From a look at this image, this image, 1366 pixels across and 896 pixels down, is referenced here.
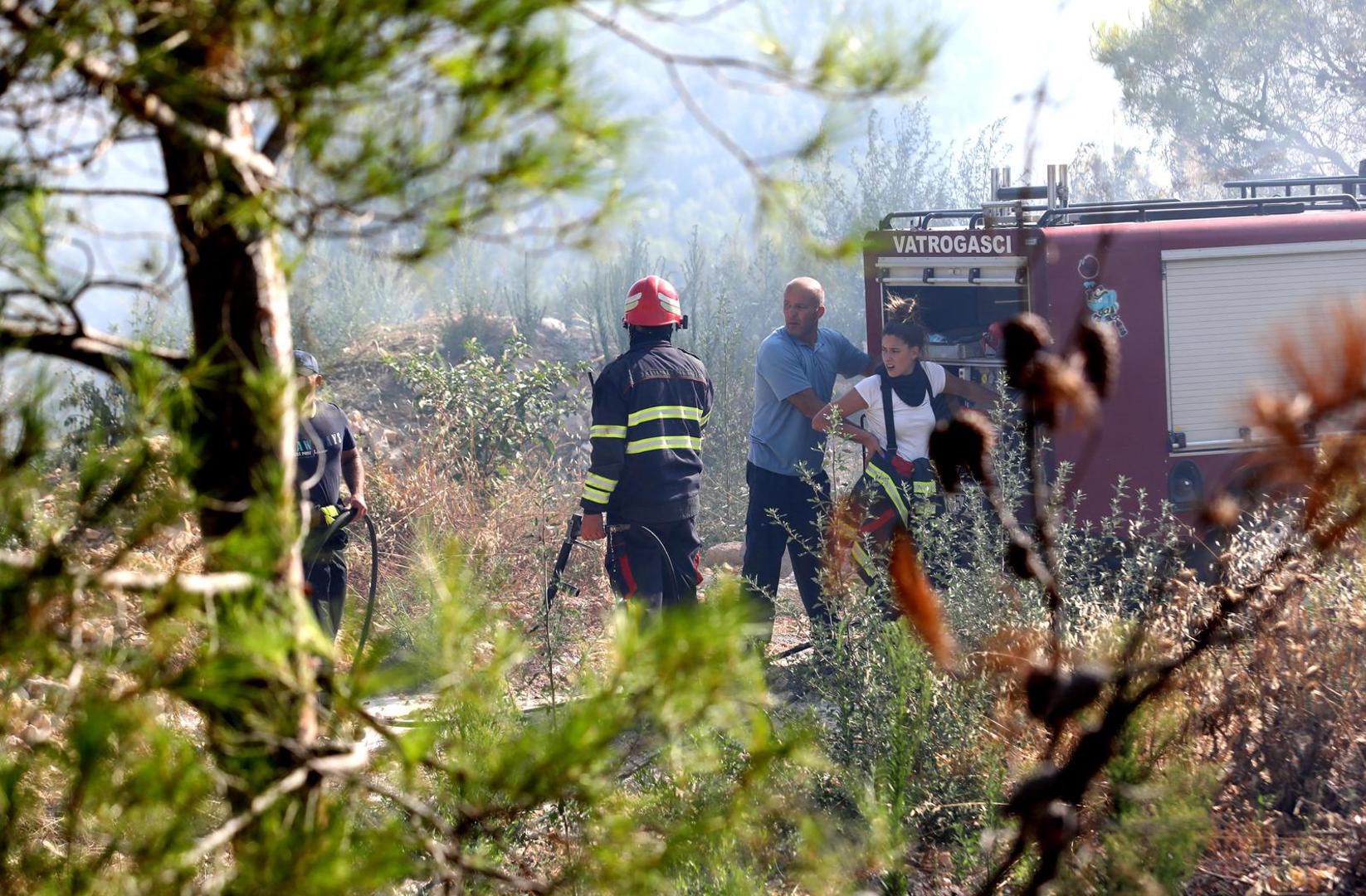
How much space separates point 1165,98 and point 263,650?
2945 cm

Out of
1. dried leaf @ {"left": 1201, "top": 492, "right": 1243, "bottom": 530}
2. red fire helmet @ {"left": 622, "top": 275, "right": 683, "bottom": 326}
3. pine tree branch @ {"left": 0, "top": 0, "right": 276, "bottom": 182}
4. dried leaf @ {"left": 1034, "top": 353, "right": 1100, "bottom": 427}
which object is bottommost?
dried leaf @ {"left": 1201, "top": 492, "right": 1243, "bottom": 530}

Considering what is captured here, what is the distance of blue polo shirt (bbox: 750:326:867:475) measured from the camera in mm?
6938

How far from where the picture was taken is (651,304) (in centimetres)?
609

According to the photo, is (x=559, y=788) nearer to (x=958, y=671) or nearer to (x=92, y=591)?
(x=92, y=591)

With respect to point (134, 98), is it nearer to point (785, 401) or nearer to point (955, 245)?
point (785, 401)

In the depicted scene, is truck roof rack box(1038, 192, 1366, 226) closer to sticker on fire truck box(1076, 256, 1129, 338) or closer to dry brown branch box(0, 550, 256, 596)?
sticker on fire truck box(1076, 256, 1129, 338)

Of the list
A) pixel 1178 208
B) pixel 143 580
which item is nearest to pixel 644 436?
pixel 1178 208

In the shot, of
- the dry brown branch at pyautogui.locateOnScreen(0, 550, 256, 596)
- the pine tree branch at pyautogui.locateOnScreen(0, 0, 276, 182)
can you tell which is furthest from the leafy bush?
the dry brown branch at pyautogui.locateOnScreen(0, 550, 256, 596)

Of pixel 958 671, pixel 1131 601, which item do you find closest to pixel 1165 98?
pixel 1131 601

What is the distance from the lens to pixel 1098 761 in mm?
1127

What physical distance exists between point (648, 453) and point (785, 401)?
1251 mm

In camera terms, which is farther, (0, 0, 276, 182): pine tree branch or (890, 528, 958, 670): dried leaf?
(0, 0, 276, 182): pine tree branch

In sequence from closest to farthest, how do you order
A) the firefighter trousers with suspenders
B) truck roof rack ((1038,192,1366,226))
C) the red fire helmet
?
the red fire helmet < the firefighter trousers with suspenders < truck roof rack ((1038,192,1366,226))

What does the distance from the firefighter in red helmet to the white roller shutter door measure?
9.84 ft
